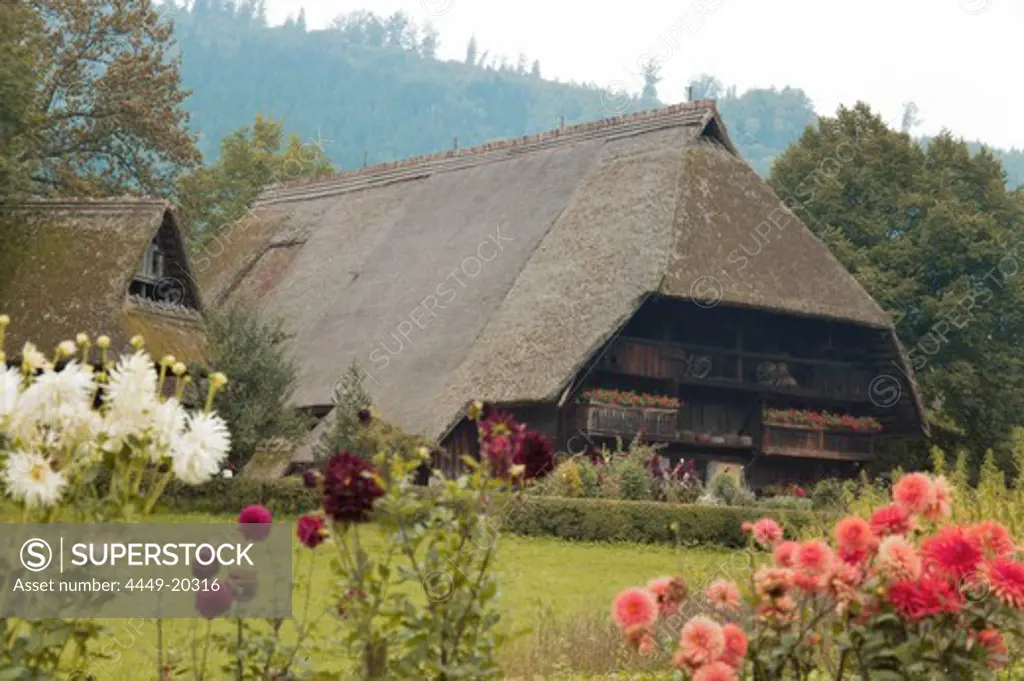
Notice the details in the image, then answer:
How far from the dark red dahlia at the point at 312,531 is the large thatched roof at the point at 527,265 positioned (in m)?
20.3

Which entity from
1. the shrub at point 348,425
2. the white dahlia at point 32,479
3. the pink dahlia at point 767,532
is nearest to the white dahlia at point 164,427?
the white dahlia at point 32,479

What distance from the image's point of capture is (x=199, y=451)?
5746 mm

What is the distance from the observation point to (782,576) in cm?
611

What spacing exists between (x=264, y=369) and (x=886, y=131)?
70.0 ft

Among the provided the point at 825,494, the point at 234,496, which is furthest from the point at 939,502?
the point at 825,494

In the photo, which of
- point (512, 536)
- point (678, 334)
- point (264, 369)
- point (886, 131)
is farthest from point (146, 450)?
point (886, 131)

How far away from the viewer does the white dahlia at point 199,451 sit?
5730mm

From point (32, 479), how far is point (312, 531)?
1403 mm

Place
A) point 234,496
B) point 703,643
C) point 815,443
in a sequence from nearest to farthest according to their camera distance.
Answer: point 703,643 → point 234,496 → point 815,443

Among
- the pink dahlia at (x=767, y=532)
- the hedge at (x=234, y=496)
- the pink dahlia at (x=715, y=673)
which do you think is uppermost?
the hedge at (x=234, y=496)

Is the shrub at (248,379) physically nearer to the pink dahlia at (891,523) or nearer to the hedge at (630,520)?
the hedge at (630,520)

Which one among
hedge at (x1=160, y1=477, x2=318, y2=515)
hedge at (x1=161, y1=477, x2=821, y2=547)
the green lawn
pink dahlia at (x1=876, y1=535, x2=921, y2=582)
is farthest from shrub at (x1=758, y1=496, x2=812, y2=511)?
pink dahlia at (x1=876, y1=535, x2=921, y2=582)

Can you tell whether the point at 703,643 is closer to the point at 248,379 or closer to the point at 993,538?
the point at 993,538

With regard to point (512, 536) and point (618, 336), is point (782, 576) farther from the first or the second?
point (618, 336)
